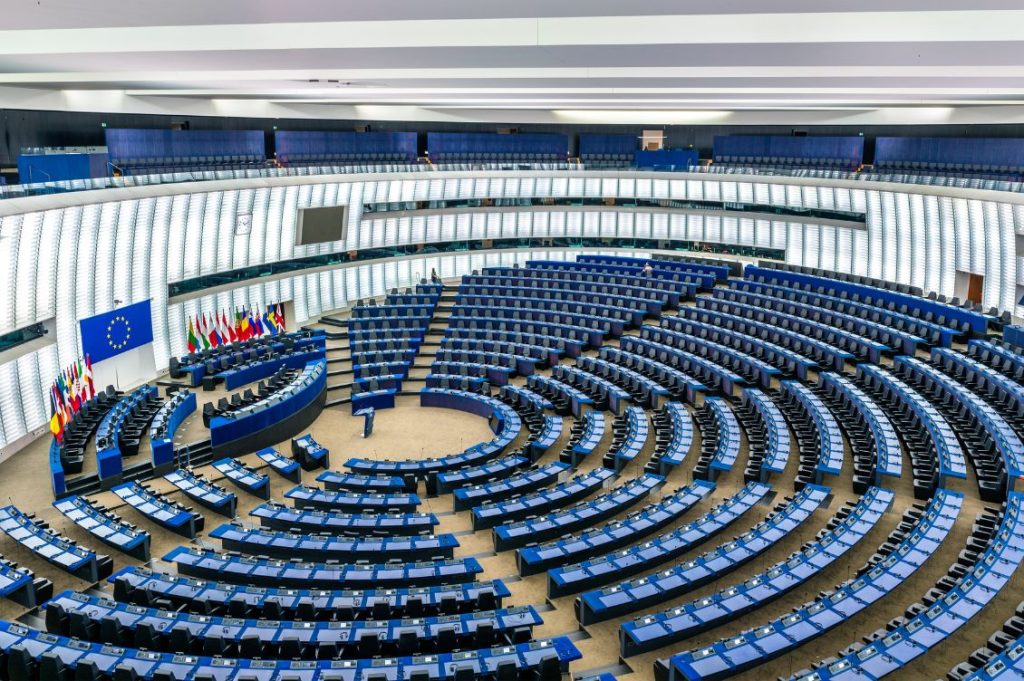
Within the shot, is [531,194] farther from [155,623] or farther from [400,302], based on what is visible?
[155,623]

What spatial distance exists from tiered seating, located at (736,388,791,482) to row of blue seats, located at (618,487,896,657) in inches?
124

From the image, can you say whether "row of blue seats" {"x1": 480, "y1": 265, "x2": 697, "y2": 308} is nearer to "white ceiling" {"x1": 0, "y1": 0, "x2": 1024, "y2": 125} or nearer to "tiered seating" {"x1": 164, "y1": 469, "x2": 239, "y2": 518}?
"white ceiling" {"x1": 0, "y1": 0, "x2": 1024, "y2": 125}

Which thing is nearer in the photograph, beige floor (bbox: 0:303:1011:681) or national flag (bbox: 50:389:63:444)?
beige floor (bbox: 0:303:1011:681)

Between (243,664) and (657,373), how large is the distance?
17.8 metres

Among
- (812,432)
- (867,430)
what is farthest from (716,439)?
(867,430)

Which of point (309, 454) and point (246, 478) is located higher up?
point (246, 478)

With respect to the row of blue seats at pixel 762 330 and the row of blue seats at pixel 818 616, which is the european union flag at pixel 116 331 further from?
the row of blue seats at pixel 818 616

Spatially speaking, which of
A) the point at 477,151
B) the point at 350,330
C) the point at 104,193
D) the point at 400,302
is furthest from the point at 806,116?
the point at 104,193

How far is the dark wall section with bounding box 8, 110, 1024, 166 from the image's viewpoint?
1106 inches

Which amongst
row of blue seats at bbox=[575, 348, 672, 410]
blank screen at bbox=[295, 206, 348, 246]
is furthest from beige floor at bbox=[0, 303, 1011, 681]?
blank screen at bbox=[295, 206, 348, 246]

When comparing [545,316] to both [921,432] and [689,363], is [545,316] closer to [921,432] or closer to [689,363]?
[689,363]

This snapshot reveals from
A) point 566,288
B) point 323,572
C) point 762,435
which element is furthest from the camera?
point 566,288

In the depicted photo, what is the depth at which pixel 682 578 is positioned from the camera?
1452cm

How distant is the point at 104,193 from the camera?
25672mm
